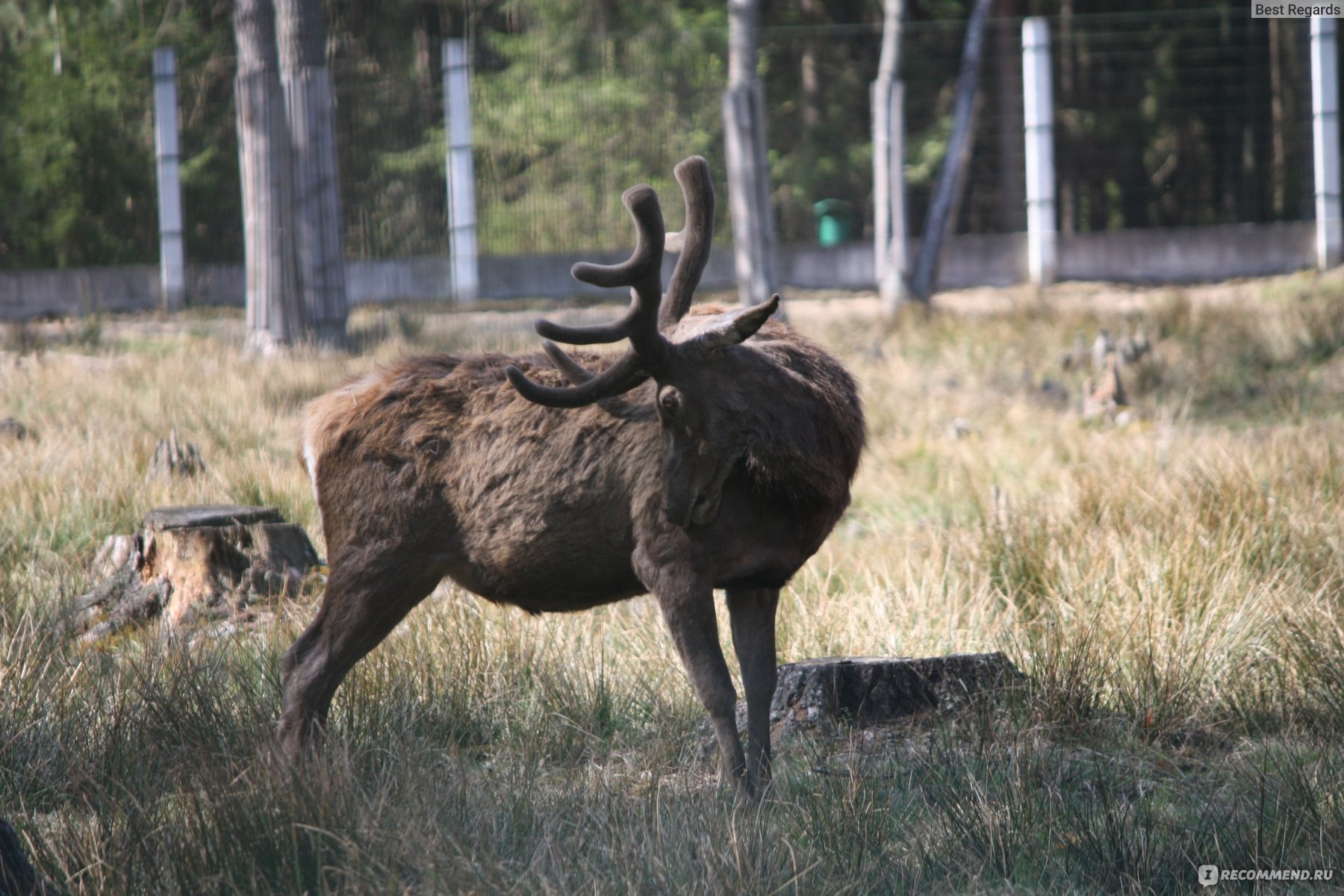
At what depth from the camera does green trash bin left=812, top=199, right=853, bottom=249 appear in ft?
63.9

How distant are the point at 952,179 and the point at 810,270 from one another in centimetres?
245

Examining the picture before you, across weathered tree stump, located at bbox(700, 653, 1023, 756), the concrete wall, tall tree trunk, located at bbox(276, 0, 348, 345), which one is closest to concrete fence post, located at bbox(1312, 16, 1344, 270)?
the concrete wall

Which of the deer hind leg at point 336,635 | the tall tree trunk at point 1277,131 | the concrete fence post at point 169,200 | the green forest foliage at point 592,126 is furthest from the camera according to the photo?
the tall tree trunk at point 1277,131

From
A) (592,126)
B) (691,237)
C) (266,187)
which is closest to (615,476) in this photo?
(691,237)

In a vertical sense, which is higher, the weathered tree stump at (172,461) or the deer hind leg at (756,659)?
the weathered tree stump at (172,461)

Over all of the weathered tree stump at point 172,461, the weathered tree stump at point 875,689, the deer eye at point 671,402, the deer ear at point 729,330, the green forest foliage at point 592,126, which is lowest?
the weathered tree stump at point 875,689

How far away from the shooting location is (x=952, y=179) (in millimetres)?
16203

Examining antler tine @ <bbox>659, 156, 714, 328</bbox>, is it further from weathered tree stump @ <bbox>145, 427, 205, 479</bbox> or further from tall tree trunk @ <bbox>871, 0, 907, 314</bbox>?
tall tree trunk @ <bbox>871, 0, 907, 314</bbox>

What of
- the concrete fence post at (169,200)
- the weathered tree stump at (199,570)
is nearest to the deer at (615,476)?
the weathered tree stump at (199,570)

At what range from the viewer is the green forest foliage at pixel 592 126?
618 inches

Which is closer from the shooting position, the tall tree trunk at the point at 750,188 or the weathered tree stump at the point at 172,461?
the weathered tree stump at the point at 172,461

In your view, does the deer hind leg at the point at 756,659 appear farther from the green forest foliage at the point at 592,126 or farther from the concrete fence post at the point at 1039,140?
the concrete fence post at the point at 1039,140

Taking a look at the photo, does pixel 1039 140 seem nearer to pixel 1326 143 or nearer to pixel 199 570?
pixel 1326 143

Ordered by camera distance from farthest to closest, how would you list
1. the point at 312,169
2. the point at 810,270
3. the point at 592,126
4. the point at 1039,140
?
1. the point at 810,270
2. the point at 592,126
3. the point at 1039,140
4. the point at 312,169
